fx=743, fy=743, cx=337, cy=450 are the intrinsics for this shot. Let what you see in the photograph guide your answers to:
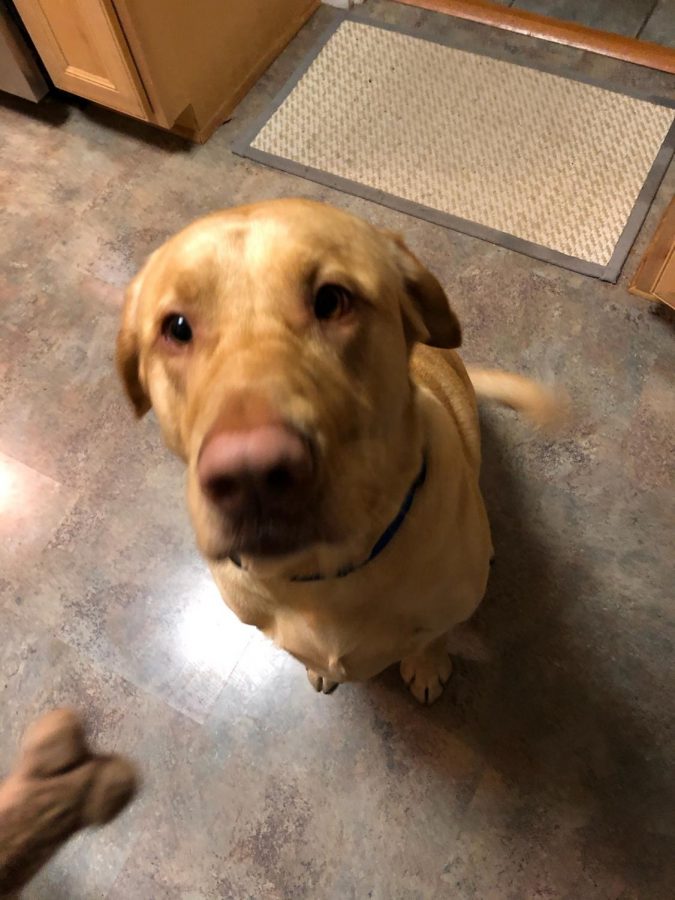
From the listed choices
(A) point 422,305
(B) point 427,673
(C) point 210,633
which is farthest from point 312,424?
(C) point 210,633

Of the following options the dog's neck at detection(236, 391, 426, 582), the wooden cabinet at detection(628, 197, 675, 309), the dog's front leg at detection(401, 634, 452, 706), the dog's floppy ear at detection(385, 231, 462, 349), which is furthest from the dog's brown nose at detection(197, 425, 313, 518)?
the wooden cabinet at detection(628, 197, 675, 309)

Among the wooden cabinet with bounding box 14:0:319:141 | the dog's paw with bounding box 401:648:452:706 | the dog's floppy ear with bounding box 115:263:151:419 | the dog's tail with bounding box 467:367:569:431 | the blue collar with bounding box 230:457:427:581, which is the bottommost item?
→ the dog's paw with bounding box 401:648:452:706

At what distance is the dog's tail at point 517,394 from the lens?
171 centimetres

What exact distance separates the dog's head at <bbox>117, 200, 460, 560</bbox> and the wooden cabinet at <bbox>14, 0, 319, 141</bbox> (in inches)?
56.0

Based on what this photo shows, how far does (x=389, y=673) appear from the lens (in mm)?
1627

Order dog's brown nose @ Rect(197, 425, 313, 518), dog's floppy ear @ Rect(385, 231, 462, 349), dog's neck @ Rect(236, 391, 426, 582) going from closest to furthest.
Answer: dog's brown nose @ Rect(197, 425, 313, 518) → dog's neck @ Rect(236, 391, 426, 582) → dog's floppy ear @ Rect(385, 231, 462, 349)

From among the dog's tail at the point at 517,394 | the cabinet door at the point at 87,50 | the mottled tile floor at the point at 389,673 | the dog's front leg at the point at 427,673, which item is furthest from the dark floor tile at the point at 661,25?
the dog's front leg at the point at 427,673

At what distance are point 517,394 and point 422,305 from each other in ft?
2.29

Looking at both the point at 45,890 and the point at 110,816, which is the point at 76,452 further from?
the point at 110,816

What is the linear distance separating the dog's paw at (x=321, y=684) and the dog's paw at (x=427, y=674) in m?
0.16

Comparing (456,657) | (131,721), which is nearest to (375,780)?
(456,657)

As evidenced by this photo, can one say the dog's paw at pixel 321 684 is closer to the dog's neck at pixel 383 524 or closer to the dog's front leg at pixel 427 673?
the dog's front leg at pixel 427 673

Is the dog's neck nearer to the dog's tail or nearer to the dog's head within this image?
the dog's head

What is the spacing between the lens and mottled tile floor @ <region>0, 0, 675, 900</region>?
58.6 inches
